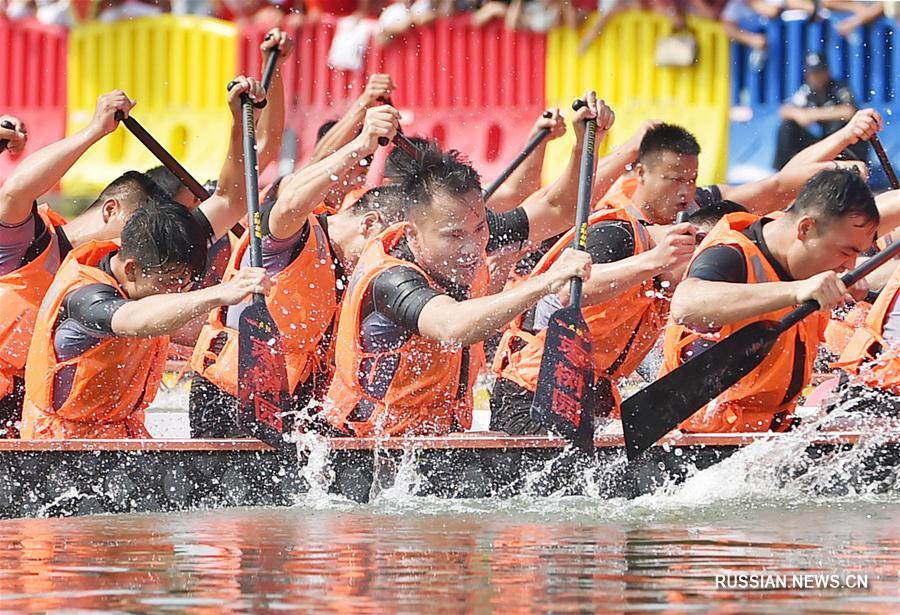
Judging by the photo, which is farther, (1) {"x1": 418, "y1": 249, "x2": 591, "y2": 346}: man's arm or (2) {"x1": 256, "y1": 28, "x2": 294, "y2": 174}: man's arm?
(2) {"x1": 256, "y1": 28, "x2": 294, "y2": 174}: man's arm

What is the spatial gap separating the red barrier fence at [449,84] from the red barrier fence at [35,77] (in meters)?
1.47

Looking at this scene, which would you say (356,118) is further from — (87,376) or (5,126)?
(87,376)

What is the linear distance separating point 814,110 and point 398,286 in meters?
6.04

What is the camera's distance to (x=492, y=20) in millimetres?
12156

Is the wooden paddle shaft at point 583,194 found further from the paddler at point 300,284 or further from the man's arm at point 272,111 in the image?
the man's arm at point 272,111

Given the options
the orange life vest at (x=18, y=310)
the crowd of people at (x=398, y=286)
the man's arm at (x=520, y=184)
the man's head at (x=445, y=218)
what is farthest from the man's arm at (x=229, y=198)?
the man's arm at (x=520, y=184)

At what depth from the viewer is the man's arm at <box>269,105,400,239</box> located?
620 cm

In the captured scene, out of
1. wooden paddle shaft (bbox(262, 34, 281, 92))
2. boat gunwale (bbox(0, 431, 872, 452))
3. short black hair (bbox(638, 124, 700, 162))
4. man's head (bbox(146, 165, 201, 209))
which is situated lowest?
boat gunwale (bbox(0, 431, 872, 452))

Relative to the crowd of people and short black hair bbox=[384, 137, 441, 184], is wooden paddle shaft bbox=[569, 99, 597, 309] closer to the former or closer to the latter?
the crowd of people

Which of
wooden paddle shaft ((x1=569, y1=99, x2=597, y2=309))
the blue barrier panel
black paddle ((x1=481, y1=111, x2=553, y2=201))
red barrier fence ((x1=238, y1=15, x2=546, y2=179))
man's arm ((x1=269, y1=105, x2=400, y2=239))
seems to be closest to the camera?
wooden paddle shaft ((x1=569, y1=99, x2=597, y2=309))

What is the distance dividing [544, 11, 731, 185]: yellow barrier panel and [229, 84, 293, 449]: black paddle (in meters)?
5.81

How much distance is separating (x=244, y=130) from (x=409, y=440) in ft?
4.26

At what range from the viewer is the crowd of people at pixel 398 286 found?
18.9 ft

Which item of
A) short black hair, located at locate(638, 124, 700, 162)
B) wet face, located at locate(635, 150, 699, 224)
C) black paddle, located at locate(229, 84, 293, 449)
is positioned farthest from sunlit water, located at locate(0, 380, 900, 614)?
short black hair, located at locate(638, 124, 700, 162)
